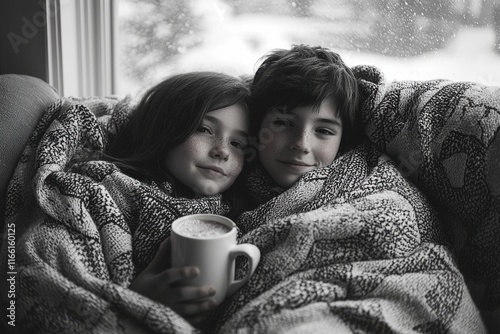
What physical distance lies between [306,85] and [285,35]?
0.46m

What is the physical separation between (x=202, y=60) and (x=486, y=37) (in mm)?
808

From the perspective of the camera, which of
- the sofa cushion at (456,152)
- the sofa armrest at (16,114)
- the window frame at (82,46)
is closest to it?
the sofa cushion at (456,152)

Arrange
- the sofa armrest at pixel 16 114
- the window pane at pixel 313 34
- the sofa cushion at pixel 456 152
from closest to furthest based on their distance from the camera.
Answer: the sofa cushion at pixel 456 152 < the sofa armrest at pixel 16 114 < the window pane at pixel 313 34

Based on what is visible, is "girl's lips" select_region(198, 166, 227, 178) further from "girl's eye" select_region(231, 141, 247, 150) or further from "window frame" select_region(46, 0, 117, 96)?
"window frame" select_region(46, 0, 117, 96)

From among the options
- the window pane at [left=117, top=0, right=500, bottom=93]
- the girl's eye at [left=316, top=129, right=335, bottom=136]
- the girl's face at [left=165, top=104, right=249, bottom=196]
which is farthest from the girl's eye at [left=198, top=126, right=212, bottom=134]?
the window pane at [left=117, top=0, right=500, bottom=93]

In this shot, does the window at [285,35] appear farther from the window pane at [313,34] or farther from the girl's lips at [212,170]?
the girl's lips at [212,170]

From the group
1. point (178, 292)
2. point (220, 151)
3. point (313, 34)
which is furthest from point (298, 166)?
point (313, 34)

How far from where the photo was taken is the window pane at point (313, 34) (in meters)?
1.13

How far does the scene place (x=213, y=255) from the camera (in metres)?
0.61

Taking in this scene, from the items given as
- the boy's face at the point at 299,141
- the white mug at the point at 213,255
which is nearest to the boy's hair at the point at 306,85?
the boy's face at the point at 299,141

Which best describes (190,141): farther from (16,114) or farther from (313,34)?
Answer: (313,34)

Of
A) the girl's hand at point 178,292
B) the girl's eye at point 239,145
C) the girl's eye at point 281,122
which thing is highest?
the girl's eye at point 281,122

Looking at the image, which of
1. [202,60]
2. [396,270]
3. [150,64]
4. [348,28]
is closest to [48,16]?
[150,64]

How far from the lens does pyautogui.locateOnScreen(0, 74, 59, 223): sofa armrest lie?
879mm
